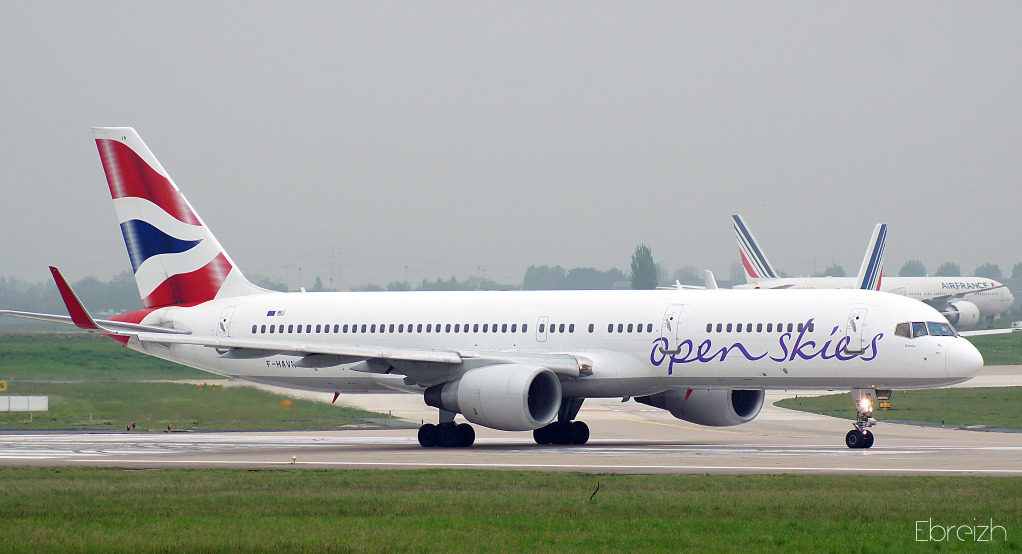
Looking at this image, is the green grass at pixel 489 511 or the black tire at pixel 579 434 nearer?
the green grass at pixel 489 511

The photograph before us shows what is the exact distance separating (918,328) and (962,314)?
9264 centimetres

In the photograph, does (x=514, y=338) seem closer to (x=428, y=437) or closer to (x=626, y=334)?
(x=626, y=334)

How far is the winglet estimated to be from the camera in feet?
92.8

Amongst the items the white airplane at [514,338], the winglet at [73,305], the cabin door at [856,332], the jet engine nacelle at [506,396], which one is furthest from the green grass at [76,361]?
the cabin door at [856,332]

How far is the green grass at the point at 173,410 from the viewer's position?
129 feet

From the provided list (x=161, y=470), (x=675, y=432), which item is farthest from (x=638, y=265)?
(x=161, y=470)

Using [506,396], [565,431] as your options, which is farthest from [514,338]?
[506,396]

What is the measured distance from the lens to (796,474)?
→ 2159cm

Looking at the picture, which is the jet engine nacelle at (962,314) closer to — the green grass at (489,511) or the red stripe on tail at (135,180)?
the red stripe on tail at (135,180)

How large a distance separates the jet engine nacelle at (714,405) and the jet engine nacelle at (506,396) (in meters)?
3.89

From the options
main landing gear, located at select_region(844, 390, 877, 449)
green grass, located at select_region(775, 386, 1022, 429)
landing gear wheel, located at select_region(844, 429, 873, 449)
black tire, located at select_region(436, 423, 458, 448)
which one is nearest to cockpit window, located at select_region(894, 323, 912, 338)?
main landing gear, located at select_region(844, 390, 877, 449)

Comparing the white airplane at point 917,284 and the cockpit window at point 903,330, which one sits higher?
the white airplane at point 917,284

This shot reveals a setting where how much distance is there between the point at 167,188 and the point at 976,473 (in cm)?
2479

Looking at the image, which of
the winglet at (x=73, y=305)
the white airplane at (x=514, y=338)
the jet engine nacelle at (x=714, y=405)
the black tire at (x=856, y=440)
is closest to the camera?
the winglet at (x=73, y=305)
